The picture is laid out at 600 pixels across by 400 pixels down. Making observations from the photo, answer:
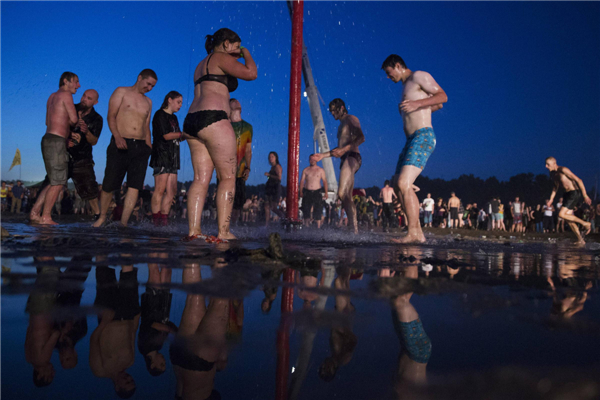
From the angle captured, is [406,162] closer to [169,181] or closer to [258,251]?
[258,251]

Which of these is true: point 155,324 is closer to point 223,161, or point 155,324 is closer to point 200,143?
point 223,161

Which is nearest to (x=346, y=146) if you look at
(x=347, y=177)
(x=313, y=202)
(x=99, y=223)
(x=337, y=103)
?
(x=347, y=177)

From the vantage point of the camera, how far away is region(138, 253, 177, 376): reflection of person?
2.13 ft

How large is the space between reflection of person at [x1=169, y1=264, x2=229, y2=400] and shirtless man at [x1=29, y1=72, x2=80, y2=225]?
5.51 metres

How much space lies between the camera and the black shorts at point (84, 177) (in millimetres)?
6086

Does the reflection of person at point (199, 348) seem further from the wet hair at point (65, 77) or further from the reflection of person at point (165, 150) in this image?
the wet hair at point (65, 77)

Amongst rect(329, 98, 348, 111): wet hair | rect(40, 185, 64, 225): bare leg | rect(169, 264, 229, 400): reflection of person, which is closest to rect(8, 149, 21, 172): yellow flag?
rect(40, 185, 64, 225): bare leg

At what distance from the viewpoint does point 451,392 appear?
0.55m

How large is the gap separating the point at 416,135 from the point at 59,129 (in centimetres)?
480

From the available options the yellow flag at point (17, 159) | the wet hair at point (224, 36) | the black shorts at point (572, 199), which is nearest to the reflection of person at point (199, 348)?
the wet hair at point (224, 36)

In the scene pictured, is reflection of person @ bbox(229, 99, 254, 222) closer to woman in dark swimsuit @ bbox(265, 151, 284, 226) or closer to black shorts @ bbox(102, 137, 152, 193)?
black shorts @ bbox(102, 137, 152, 193)

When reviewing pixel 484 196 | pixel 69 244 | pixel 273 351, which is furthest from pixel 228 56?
pixel 484 196

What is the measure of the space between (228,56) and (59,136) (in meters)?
3.42

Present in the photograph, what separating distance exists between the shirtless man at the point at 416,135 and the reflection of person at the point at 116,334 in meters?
3.67
